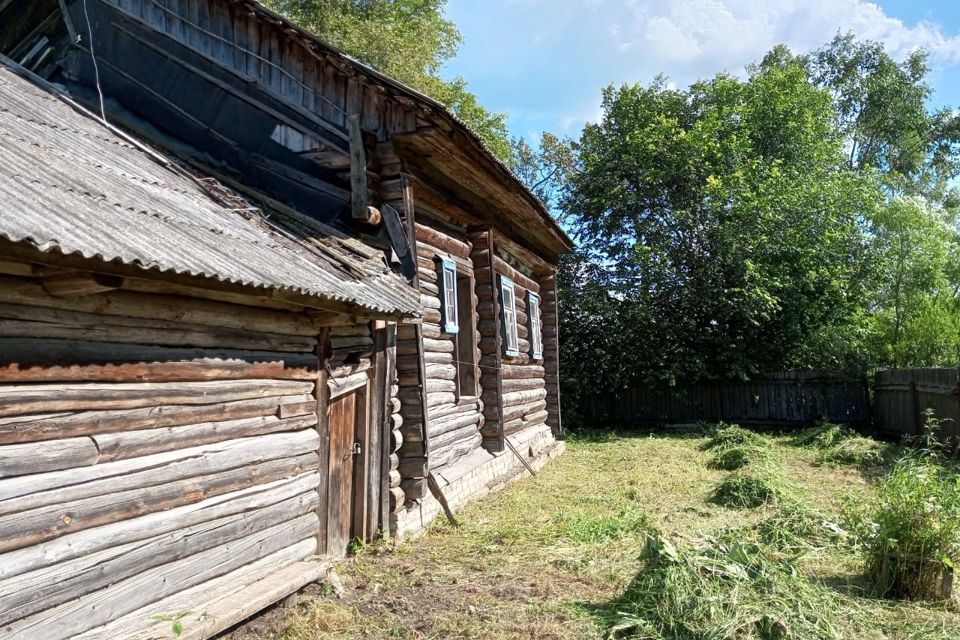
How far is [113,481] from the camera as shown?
4.14m

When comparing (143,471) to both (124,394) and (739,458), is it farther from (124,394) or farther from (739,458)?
(739,458)

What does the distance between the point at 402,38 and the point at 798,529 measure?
19989 millimetres

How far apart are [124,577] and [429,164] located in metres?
5.71

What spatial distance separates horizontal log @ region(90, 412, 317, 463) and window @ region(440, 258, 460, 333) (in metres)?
3.29

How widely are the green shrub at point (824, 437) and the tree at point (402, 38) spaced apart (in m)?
12.5

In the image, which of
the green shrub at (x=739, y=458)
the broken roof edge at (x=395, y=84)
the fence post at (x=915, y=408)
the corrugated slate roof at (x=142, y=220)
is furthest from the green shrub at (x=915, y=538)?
the fence post at (x=915, y=408)

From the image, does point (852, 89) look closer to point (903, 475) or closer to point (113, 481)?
point (903, 475)

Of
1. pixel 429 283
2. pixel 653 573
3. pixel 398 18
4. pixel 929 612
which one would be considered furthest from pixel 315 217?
pixel 398 18

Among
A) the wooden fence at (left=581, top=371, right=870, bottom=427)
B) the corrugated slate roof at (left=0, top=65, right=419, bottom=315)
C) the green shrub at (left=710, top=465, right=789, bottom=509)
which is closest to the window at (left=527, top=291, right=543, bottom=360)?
the green shrub at (left=710, top=465, right=789, bottom=509)

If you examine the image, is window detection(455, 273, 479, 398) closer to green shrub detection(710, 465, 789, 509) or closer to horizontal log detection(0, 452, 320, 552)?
green shrub detection(710, 465, 789, 509)

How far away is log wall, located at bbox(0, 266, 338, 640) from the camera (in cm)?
366

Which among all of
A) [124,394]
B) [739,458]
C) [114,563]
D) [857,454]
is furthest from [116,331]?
[857,454]

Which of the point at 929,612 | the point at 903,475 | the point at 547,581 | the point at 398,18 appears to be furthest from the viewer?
the point at 398,18

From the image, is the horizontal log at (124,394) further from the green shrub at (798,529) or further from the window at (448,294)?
the green shrub at (798,529)
